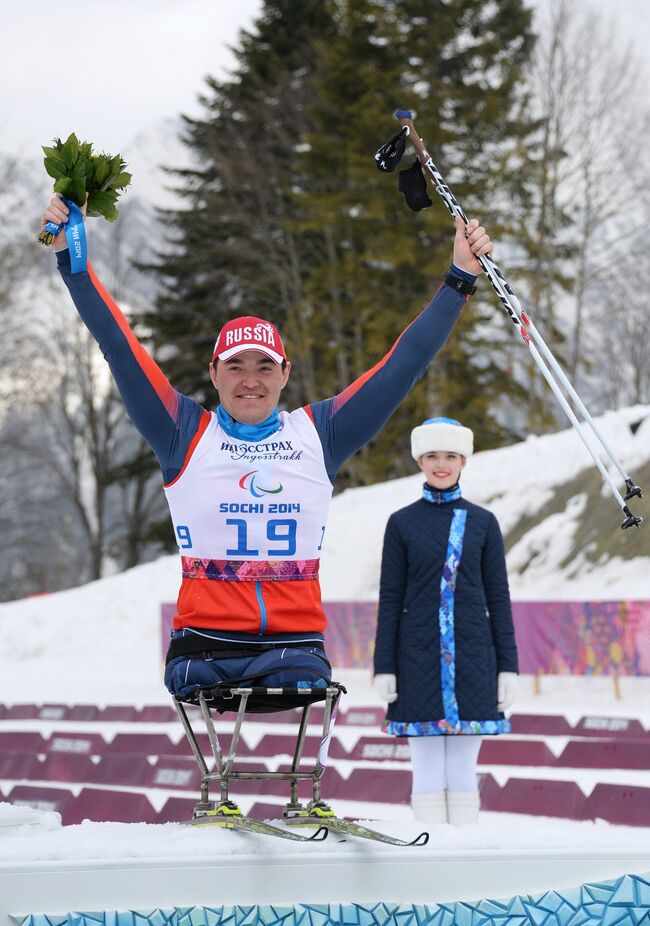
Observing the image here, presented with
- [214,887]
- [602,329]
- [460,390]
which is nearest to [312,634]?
[214,887]

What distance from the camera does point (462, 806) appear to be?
5.85 meters

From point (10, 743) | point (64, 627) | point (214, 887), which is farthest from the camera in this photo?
point (64, 627)

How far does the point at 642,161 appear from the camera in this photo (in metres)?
30.7

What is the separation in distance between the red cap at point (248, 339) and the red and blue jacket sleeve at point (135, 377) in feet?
0.59

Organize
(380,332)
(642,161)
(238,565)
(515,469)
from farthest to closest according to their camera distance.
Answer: (380,332), (642,161), (515,469), (238,565)

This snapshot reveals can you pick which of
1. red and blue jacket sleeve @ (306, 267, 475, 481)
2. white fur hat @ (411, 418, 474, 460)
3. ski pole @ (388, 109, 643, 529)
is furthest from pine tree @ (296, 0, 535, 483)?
red and blue jacket sleeve @ (306, 267, 475, 481)

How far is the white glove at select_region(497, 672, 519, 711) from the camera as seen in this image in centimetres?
595

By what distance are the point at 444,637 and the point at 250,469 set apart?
2.71 m

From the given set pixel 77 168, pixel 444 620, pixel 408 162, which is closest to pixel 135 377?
pixel 77 168

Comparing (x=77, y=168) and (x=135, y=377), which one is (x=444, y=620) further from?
(x=77, y=168)

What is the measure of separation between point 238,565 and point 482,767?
689cm

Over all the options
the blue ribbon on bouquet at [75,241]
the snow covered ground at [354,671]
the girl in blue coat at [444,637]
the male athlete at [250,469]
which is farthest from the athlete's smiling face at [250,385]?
the girl in blue coat at [444,637]

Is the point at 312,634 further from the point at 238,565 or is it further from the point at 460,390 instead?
the point at 460,390

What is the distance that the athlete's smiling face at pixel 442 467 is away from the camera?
6.21 meters
